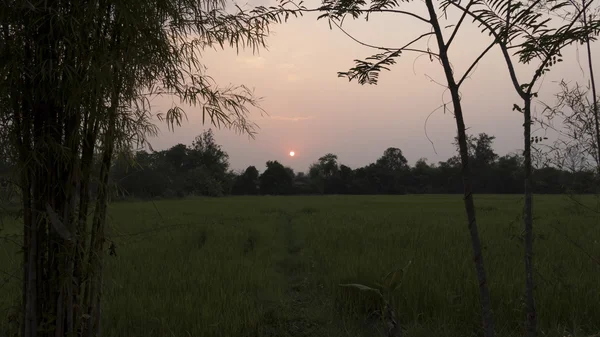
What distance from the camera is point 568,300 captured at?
12.3 feet

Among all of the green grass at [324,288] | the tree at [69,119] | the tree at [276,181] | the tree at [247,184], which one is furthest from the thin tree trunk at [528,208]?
the tree at [247,184]

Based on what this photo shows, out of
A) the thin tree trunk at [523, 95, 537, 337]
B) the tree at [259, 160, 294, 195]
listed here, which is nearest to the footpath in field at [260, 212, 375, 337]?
the thin tree trunk at [523, 95, 537, 337]

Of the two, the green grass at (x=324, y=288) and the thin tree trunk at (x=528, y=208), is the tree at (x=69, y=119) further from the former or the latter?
the thin tree trunk at (x=528, y=208)

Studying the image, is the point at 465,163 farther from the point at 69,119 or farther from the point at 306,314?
the point at 306,314

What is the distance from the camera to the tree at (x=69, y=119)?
1628mm

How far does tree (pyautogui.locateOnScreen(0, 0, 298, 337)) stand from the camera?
163cm

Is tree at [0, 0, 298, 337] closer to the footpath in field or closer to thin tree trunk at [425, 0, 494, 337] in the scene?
thin tree trunk at [425, 0, 494, 337]

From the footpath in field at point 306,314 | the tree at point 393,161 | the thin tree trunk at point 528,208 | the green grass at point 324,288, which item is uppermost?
the tree at point 393,161

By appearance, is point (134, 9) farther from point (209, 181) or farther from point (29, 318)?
point (209, 181)

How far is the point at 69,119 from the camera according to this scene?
177 centimetres

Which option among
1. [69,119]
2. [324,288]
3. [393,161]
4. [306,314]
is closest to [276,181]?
[393,161]

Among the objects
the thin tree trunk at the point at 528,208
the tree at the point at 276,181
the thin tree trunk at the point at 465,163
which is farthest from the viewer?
the tree at the point at 276,181

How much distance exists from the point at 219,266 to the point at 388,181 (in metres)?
67.0

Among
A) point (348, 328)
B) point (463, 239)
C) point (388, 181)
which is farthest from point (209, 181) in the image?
point (348, 328)
